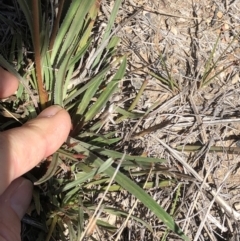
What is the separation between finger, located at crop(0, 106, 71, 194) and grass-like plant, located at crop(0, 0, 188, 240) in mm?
61

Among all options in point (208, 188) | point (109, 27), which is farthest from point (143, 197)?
point (109, 27)

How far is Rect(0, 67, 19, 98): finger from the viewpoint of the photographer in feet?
4.52

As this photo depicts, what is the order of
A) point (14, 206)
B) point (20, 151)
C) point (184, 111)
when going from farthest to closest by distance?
point (184, 111) → point (14, 206) → point (20, 151)

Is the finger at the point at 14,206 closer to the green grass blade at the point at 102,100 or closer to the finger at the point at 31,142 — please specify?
the finger at the point at 31,142

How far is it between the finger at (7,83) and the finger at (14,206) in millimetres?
232

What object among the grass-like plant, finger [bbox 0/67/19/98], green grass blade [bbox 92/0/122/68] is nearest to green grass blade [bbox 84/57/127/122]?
the grass-like plant

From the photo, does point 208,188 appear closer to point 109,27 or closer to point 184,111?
point 184,111

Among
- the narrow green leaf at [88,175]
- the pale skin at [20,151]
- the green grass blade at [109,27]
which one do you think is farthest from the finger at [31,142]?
the green grass blade at [109,27]

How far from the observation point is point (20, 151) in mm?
1230

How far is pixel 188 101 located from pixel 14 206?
24.4 inches

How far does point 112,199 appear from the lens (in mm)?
1514

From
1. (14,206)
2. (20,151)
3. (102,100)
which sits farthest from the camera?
(102,100)

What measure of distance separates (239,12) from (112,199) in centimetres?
75

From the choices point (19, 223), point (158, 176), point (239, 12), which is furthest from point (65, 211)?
point (239, 12)
